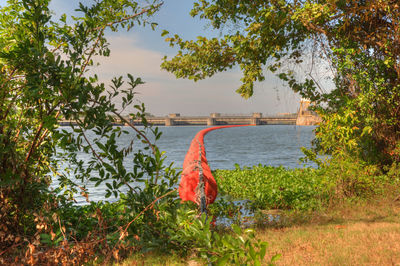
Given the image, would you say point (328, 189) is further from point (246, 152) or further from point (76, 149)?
point (246, 152)

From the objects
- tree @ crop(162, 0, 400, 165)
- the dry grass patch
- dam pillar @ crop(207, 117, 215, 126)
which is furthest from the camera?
dam pillar @ crop(207, 117, 215, 126)

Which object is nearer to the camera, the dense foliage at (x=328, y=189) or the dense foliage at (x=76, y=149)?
the dense foliage at (x=76, y=149)

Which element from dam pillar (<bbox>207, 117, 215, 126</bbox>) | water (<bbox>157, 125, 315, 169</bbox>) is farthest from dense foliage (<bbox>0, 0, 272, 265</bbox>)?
dam pillar (<bbox>207, 117, 215, 126</bbox>)

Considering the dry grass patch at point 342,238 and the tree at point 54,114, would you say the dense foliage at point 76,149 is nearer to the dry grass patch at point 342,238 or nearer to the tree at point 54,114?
the tree at point 54,114

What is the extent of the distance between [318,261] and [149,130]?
11.0 feet

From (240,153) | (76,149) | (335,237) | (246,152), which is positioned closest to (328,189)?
(335,237)

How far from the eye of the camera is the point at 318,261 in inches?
207

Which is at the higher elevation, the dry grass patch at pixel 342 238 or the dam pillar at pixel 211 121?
the dam pillar at pixel 211 121

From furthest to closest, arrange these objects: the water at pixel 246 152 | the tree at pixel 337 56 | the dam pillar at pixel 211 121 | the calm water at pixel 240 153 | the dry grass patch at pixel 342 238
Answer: the dam pillar at pixel 211 121, the water at pixel 246 152, the calm water at pixel 240 153, the tree at pixel 337 56, the dry grass patch at pixel 342 238

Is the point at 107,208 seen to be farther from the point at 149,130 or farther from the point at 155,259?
the point at 149,130

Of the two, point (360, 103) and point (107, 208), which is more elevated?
point (360, 103)

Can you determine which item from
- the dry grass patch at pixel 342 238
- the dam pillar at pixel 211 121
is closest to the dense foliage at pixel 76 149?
the dry grass patch at pixel 342 238

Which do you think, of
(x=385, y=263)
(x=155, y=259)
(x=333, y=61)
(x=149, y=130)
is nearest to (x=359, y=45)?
(x=333, y=61)

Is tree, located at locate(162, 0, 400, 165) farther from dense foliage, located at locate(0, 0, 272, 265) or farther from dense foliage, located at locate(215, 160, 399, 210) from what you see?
dense foliage, located at locate(0, 0, 272, 265)
